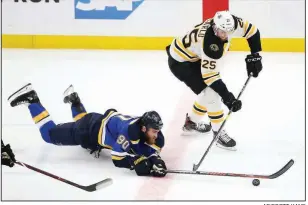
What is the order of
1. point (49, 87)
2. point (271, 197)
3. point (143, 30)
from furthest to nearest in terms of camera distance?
1. point (143, 30)
2. point (49, 87)
3. point (271, 197)

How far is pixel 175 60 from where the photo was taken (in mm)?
4355

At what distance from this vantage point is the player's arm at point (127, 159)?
3.63 m

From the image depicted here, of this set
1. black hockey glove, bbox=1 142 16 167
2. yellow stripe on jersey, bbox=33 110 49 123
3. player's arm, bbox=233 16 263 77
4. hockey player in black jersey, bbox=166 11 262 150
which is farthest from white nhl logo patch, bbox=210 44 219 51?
black hockey glove, bbox=1 142 16 167

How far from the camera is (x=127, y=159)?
369 cm

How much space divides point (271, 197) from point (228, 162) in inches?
21.6

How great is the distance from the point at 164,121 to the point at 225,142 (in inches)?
27.0

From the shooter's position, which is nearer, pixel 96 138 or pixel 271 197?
pixel 271 197

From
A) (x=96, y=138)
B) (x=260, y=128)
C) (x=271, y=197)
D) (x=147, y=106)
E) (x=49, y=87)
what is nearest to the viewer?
(x=271, y=197)

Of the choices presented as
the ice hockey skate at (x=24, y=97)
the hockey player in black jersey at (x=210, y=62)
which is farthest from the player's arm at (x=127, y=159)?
the ice hockey skate at (x=24, y=97)

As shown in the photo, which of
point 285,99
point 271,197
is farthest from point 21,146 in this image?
point 285,99

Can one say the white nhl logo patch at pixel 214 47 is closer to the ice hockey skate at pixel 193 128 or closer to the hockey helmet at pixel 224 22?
the hockey helmet at pixel 224 22

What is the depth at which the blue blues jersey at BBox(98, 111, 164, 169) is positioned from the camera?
365cm

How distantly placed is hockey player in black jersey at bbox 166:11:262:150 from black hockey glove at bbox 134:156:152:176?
66 centimetres

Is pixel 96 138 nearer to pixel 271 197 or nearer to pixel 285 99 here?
pixel 271 197
